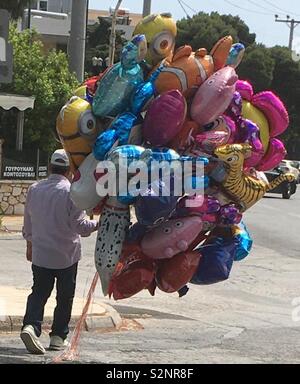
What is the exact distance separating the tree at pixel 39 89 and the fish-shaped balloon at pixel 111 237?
53.4ft

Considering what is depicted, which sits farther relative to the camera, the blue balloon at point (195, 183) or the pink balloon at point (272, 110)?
the pink balloon at point (272, 110)

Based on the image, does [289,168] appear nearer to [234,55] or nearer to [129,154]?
[234,55]

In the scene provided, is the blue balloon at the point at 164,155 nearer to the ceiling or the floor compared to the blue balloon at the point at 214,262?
nearer to the ceiling

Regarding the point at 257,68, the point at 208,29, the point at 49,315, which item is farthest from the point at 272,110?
the point at 257,68

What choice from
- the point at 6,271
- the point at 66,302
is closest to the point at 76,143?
the point at 66,302

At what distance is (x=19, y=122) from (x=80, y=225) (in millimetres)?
14795

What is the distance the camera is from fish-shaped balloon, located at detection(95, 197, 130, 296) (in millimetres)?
5348

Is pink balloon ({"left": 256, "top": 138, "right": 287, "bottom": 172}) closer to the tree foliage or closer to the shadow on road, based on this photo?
the shadow on road

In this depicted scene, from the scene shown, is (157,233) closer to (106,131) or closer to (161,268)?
(161,268)

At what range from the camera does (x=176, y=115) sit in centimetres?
530

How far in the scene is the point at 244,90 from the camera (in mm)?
6070

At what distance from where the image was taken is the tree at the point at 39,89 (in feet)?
71.6

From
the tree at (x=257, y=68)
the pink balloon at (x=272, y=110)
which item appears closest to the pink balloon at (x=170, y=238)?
the pink balloon at (x=272, y=110)

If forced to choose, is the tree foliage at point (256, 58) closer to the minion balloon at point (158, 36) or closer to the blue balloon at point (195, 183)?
the minion balloon at point (158, 36)
